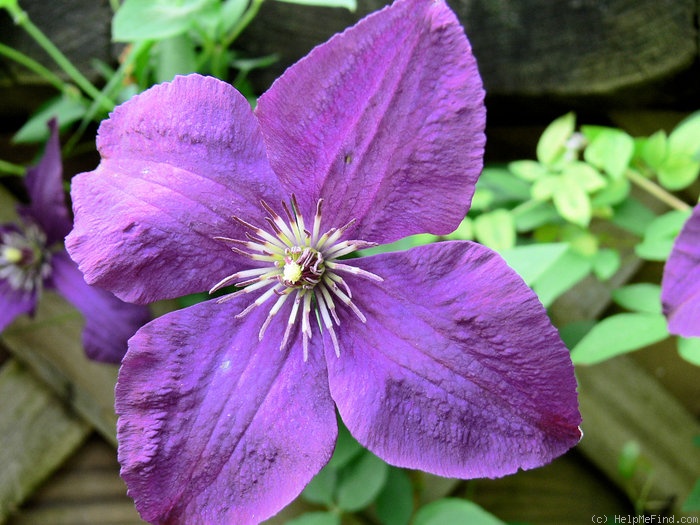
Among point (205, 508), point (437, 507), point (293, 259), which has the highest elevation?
point (293, 259)

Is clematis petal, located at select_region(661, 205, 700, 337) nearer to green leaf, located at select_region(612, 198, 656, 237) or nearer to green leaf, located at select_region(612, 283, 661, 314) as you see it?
green leaf, located at select_region(612, 283, 661, 314)

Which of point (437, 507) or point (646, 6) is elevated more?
point (646, 6)

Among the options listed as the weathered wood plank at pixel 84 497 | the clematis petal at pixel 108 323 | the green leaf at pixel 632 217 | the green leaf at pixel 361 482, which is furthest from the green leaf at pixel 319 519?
the green leaf at pixel 632 217

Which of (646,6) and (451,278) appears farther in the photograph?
(646,6)

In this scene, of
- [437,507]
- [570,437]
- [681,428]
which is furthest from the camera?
[681,428]

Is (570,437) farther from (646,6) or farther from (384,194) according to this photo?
(646,6)

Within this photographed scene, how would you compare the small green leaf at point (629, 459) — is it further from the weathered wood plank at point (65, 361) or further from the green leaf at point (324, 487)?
the weathered wood plank at point (65, 361)

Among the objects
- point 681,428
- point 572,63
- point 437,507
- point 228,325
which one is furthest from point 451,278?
point 681,428
